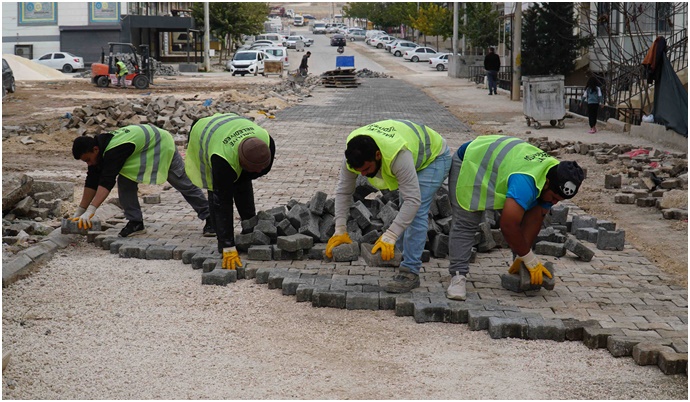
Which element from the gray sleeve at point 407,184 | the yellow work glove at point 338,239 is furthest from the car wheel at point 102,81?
the gray sleeve at point 407,184

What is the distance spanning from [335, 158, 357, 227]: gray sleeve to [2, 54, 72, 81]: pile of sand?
3756 centimetres

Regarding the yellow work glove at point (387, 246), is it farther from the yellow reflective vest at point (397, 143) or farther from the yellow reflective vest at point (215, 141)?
the yellow reflective vest at point (215, 141)

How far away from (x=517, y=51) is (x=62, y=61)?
29.9 meters

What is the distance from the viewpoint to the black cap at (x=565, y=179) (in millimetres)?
5727

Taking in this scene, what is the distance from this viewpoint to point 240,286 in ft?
22.5

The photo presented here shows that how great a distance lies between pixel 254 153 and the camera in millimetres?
6855

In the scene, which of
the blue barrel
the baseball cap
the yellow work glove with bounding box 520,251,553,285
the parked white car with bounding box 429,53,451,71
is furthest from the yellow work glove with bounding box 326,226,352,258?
the parked white car with bounding box 429,53,451,71

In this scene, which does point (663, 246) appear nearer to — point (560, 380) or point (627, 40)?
point (560, 380)

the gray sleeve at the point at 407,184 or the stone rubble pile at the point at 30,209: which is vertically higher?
the gray sleeve at the point at 407,184

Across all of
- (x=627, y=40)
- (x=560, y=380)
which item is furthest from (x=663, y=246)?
(x=627, y=40)

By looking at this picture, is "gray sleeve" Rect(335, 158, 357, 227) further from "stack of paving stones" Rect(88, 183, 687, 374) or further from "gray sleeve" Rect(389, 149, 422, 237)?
"gray sleeve" Rect(389, 149, 422, 237)

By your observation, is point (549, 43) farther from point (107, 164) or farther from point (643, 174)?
point (107, 164)

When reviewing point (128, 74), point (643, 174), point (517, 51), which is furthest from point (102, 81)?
point (643, 174)

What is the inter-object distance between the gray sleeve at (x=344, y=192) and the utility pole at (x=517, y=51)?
850 inches
